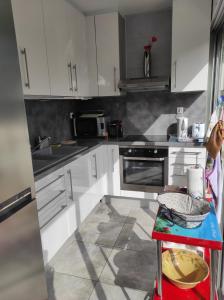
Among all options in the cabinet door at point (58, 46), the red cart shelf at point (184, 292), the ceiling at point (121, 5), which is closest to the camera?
the red cart shelf at point (184, 292)

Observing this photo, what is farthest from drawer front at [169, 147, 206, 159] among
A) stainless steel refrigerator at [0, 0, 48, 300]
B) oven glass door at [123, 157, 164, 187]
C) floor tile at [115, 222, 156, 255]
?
stainless steel refrigerator at [0, 0, 48, 300]

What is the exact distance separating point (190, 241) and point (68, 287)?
1.25 metres

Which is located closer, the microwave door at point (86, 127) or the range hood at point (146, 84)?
the range hood at point (146, 84)

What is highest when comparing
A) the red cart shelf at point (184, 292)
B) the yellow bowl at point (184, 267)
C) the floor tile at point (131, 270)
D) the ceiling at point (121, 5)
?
the ceiling at point (121, 5)

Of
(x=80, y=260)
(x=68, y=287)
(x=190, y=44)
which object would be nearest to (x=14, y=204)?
(x=68, y=287)

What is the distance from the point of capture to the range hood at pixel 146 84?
264 cm

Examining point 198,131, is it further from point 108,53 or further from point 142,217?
point 108,53

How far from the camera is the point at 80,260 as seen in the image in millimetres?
2086

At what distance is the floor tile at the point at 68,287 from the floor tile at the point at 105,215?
0.89 meters

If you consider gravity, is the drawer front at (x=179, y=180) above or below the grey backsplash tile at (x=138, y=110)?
below

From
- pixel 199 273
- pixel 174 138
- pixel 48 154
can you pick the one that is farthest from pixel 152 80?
pixel 199 273

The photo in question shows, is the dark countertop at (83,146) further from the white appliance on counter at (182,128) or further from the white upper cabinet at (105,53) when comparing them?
the white upper cabinet at (105,53)

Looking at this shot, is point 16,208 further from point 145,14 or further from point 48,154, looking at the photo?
point 145,14

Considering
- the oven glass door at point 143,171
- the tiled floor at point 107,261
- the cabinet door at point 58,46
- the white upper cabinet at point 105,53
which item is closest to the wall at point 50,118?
the cabinet door at point 58,46
